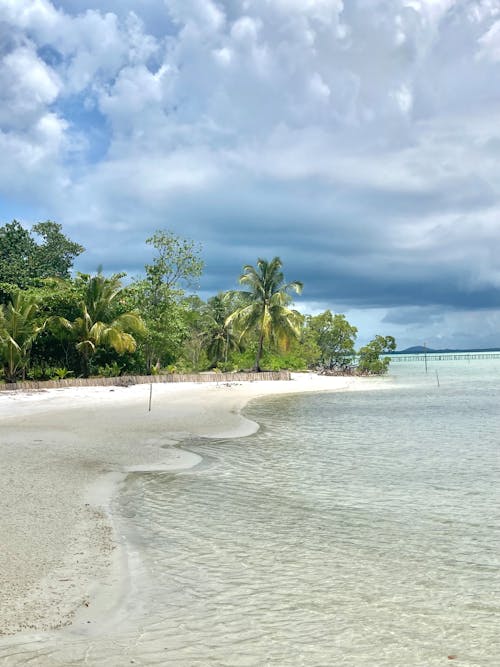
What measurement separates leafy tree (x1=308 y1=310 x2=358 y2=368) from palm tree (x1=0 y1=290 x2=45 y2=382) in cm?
4745

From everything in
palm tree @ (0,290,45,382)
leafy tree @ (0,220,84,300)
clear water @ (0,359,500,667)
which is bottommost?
clear water @ (0,359,500,667)

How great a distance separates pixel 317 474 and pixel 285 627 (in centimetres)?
682

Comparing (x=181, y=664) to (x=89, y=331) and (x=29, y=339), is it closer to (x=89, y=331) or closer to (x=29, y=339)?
(x=29, y=339)

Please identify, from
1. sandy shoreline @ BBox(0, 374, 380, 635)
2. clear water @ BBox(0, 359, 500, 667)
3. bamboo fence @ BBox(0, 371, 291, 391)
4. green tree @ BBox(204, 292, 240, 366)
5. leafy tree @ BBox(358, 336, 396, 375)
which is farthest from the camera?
leafy tree @ BBox(358, 336, 396, 375)

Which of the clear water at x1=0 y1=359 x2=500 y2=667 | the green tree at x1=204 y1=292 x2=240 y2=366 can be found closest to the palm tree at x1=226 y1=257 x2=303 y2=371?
the green tree at x1=204 y1=292 x2=240 y2=366

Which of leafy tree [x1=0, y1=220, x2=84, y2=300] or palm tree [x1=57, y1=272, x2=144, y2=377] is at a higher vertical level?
leafy tree [x1=0, y1=220, x2=84, y2=300]

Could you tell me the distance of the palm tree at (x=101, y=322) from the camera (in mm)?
33125

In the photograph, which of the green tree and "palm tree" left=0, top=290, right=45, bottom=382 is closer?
"palm tree" left=0, top=290, right=45, bottom=382

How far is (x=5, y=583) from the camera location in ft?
16.7

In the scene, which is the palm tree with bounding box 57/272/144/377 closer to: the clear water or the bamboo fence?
the bamboo fence

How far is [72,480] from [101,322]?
25.2 metres

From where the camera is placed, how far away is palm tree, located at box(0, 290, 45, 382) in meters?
29.4

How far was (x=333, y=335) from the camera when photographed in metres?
74.7

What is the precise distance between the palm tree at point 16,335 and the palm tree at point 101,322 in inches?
92.0
